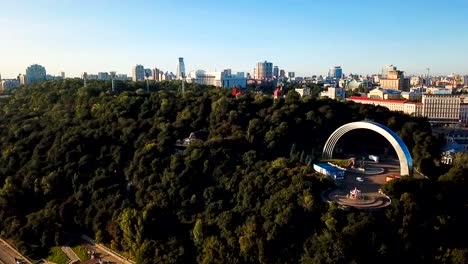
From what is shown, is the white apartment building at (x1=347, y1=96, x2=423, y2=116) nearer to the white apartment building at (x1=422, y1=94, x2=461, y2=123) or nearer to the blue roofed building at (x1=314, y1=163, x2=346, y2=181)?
the white apartment building at (x1=422, y1=94, x2=461, y2=123)

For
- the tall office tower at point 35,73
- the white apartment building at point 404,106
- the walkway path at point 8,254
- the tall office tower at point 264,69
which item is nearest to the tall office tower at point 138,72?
the tall office tower at point 35,73

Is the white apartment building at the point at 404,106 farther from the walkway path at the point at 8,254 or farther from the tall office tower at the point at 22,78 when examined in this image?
the tall office tower at the point at 22,78

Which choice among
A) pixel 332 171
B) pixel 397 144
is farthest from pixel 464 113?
pixel 332 171

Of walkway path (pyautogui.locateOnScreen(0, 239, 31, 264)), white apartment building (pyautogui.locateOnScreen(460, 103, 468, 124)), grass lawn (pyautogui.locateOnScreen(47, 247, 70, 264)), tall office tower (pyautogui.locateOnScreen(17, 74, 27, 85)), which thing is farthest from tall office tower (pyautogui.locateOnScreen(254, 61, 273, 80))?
grass lawn (pyautogui.locateOnScreen(47, 247, 70, 264))

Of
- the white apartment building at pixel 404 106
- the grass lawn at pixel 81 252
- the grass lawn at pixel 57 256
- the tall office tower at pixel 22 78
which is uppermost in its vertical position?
the tall office tower at pixel 22 78

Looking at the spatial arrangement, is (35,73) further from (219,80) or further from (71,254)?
(71,254)

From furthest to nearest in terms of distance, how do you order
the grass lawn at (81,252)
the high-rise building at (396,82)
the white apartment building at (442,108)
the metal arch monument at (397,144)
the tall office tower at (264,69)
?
the tall office tower at (264,69)
the high-rise building at (396,82)
the white apartment building at (442,108)
the grass lawn at (81,252)
the metal arch monument at (397,144)

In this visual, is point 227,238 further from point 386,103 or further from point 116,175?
point 386,103

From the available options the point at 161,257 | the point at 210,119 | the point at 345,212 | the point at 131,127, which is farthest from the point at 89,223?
the point at 345,212
